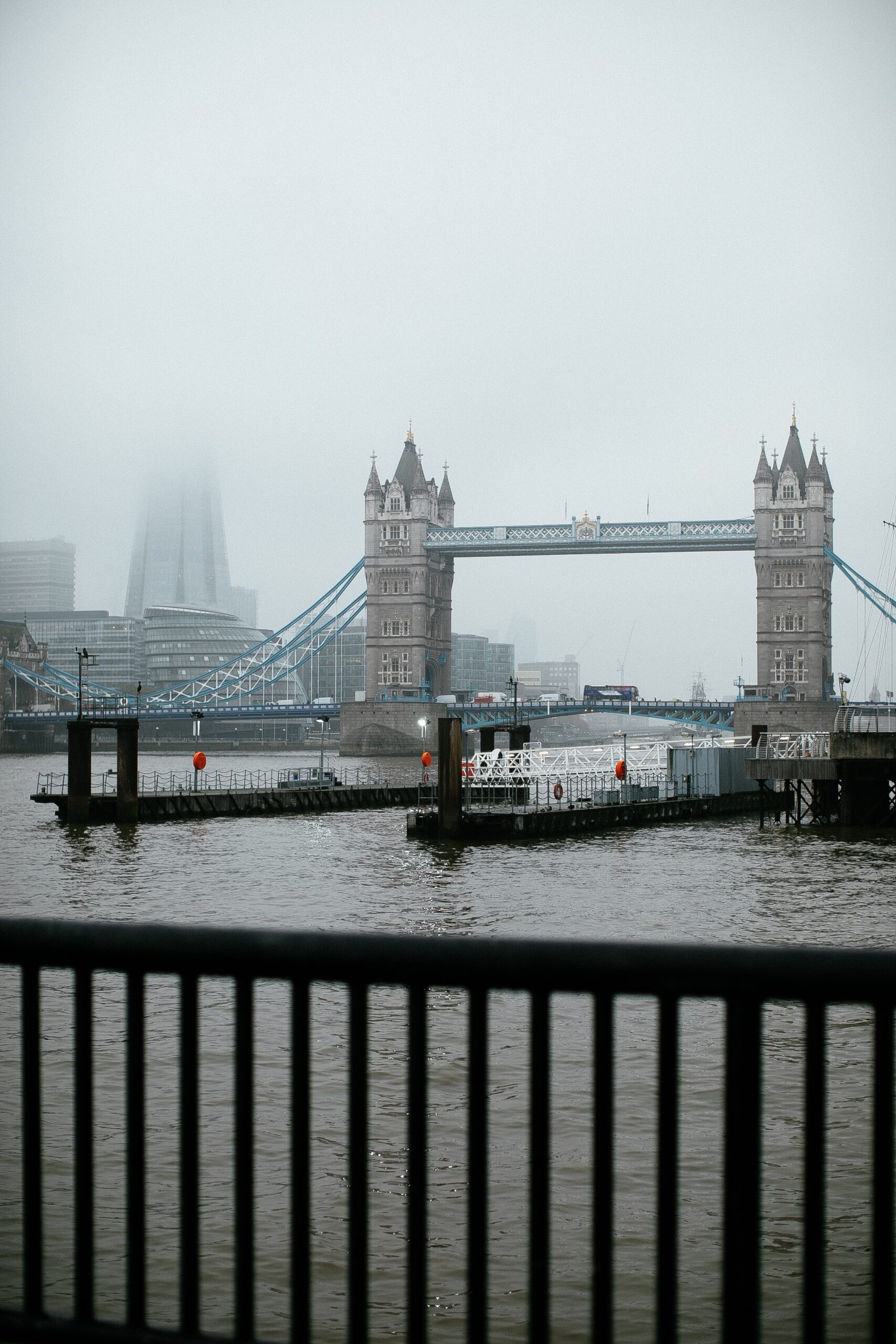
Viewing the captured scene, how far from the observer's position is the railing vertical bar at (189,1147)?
9.33 ft

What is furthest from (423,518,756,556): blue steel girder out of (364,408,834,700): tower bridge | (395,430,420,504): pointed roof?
(395,430,420,504): pointed roof

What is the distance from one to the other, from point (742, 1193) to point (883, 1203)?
9.8 inches

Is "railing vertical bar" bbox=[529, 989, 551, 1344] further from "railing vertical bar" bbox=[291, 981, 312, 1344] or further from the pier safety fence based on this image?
the pier safety fence

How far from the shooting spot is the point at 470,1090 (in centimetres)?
290

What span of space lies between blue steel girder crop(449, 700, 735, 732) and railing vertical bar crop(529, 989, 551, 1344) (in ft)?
325

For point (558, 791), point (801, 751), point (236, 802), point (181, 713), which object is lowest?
point (236, 802)

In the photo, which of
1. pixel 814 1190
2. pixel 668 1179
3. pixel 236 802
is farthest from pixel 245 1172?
pixel 236 802

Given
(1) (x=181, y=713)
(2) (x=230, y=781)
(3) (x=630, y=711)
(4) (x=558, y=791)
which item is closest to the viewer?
(4) (x=558, y=791)

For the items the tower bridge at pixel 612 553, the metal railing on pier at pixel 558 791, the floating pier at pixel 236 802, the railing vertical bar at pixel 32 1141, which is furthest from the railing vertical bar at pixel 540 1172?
the tower bridge at pixel 612 553

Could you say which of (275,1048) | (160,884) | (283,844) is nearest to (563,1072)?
(275,1048)

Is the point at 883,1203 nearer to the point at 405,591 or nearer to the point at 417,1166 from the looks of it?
the point at 417,1166

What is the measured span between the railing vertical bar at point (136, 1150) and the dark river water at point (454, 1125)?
3.71m

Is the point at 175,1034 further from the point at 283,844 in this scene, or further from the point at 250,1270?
the point at 283,844

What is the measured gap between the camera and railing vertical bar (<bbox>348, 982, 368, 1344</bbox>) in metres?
2.74
